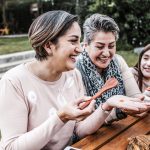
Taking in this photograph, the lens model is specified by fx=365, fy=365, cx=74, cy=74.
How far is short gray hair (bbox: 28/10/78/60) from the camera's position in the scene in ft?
6.38

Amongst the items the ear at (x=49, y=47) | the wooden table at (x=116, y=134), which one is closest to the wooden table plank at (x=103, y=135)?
the wooden table at (x=116, y=134)

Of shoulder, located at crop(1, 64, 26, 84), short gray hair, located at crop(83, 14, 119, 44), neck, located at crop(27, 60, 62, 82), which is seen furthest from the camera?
short gray hair, located at crop(83, 14, 119, 44)

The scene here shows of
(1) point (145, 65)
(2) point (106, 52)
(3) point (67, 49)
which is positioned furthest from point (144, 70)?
(3) point (67, 49)

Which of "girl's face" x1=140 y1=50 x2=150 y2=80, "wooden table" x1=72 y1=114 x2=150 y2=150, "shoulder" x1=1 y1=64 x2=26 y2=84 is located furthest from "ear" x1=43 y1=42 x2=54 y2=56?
"girl's face" x1=140 y1=50 x2=150 y2=80

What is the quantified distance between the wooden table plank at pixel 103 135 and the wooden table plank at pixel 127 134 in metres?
0.03

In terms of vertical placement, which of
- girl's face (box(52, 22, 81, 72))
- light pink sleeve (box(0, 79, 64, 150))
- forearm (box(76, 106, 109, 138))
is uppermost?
girl's face (box(52, 22, 81, 72))

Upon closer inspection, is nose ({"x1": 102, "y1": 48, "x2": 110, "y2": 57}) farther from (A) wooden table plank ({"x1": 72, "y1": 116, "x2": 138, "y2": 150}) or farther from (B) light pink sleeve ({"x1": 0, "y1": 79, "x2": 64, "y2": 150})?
(B) light pink sleeve ({"x1": 0, "y1": 79, "x2": 64, "y2": 150})

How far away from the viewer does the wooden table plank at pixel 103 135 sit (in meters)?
1.94

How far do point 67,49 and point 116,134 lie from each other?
22.4 inches

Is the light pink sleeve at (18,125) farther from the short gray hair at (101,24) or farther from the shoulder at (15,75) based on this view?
the short gray hair at (101,24)

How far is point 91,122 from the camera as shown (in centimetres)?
215

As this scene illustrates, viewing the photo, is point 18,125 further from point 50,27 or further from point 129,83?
point 129,83

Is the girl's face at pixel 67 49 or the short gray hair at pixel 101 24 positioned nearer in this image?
the girl's face at pixel 67 49

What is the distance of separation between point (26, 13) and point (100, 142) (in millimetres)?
16259
